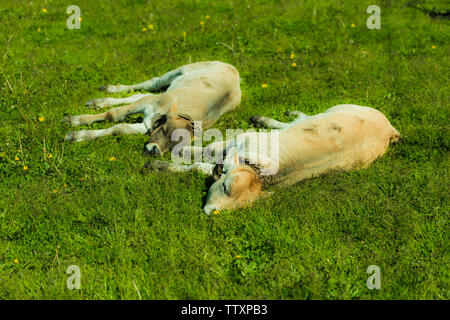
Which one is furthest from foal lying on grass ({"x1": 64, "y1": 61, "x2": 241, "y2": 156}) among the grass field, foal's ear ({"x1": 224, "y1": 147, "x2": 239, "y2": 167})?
foal's ear ({"x1": 224, "y1": 147, "x2": 239, "y2": 167})

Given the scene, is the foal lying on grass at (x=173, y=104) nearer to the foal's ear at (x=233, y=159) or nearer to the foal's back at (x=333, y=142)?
the foal's ear at (x=233, y=159)

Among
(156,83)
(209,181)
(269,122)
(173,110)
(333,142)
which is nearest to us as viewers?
(209,181)

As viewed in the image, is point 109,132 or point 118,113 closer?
point 109,132

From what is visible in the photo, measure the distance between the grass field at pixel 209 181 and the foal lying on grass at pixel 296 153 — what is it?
0.19 metres

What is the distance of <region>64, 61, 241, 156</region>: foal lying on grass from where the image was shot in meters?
7.30

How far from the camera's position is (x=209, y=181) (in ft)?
20.6

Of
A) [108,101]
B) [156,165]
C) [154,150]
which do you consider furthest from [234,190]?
[108,101]

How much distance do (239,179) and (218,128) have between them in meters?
2.77

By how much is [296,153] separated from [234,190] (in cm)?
134

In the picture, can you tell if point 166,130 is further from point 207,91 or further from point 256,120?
point 256,120

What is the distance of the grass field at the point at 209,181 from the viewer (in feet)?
14.6

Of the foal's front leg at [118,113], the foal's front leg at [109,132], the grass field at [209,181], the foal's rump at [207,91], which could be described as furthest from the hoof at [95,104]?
the foal's rump at [207,91]

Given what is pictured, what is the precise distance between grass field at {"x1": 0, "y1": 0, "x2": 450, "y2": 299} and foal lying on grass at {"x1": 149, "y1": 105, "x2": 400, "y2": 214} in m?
0.19
